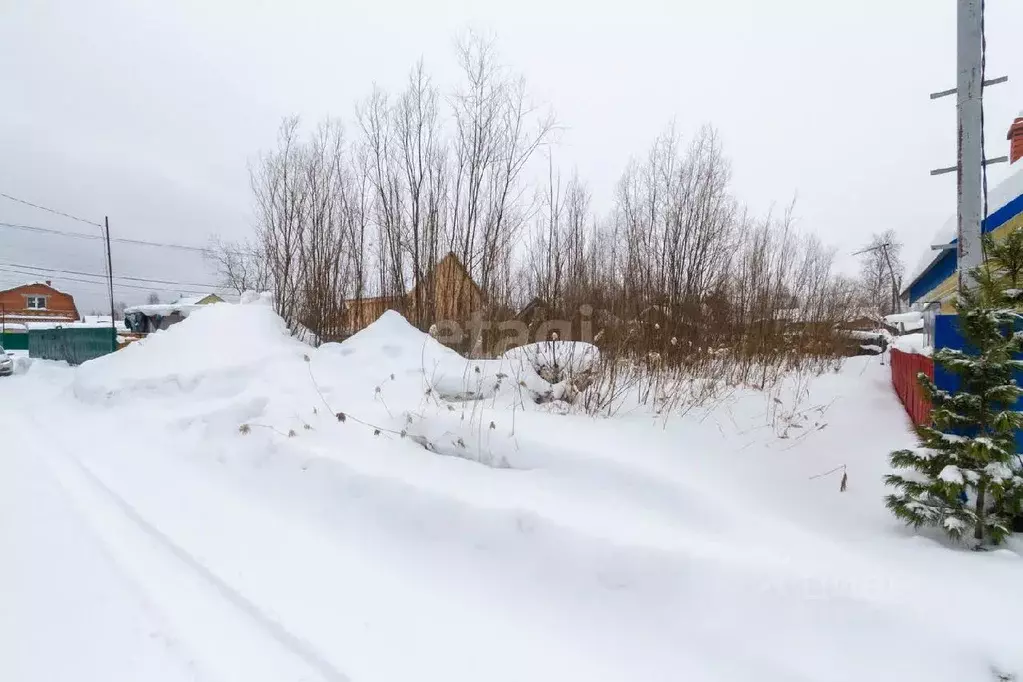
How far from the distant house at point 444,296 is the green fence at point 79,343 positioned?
651 inches

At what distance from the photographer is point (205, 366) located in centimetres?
757

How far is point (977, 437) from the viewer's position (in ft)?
8.39

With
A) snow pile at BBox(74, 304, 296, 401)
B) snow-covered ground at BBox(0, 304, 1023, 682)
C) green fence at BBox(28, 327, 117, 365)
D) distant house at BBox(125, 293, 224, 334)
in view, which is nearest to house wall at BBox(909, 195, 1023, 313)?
snow-covered ground at BBox(0, 304, 1023, 682)

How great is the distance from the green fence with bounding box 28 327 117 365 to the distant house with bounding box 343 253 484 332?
1653 cm

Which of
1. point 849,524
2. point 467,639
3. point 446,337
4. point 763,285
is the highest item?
point 763,285

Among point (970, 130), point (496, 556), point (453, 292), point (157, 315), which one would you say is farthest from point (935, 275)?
point (157, 315)

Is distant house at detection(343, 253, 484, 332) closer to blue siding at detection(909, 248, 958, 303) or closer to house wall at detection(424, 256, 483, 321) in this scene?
house wall at detection(424, 256, 483, 321)

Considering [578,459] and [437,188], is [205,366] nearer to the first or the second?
[437,188]

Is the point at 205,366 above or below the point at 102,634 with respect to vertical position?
above

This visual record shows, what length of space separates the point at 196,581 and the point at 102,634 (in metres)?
0.49

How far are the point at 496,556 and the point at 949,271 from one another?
412 inches

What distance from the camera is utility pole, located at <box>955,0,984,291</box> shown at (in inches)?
121

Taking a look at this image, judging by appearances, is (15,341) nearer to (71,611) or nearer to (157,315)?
(157,315)

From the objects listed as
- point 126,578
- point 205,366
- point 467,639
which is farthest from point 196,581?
point 205,366
